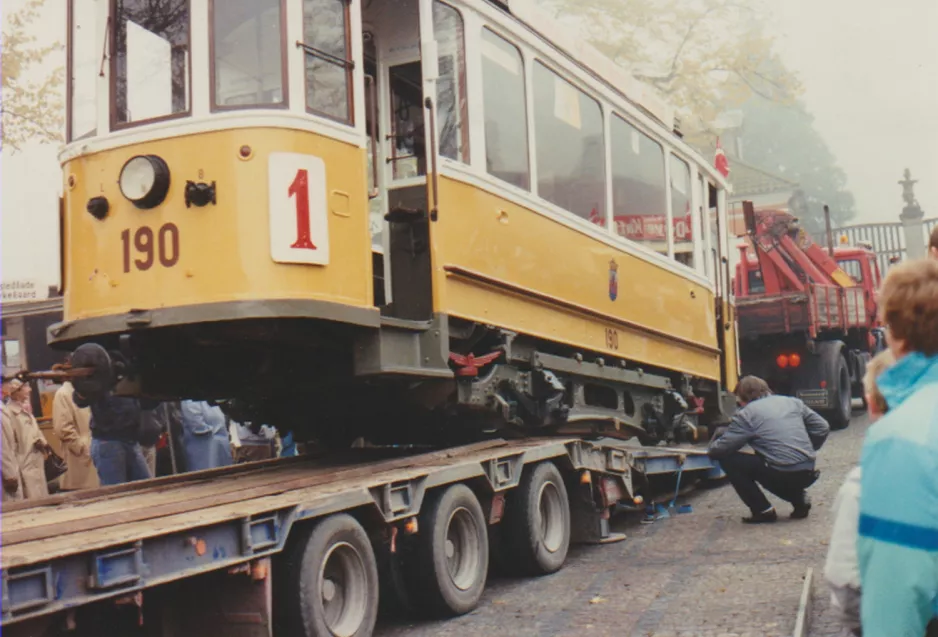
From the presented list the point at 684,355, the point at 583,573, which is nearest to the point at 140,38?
the point at 583,573

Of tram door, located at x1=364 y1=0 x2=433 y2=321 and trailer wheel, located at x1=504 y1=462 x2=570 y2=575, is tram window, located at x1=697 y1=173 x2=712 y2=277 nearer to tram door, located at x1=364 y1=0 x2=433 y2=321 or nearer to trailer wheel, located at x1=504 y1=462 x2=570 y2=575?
trailer wheel, located at x1=504 y1=462 x2=570 y2=575

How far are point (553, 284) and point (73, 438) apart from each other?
4.09m

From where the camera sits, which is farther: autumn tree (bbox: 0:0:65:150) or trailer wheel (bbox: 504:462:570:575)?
autumn tree (bbox: 0:0:65:150)

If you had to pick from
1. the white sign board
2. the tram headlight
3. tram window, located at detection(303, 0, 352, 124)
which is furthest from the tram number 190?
the white sign board

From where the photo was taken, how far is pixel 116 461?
8.57 m

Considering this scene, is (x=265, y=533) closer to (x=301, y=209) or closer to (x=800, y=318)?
(x=301, y=209)

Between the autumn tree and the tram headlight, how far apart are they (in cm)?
891

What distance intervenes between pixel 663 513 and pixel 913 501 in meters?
7.88

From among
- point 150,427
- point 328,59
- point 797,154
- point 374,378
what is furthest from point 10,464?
point 797,154

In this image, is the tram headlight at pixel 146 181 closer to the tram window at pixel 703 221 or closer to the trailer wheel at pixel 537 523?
the trailer wheel at pixel 537 523

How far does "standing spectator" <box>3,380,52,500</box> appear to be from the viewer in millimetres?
8297

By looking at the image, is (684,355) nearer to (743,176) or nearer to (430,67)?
(430,67)

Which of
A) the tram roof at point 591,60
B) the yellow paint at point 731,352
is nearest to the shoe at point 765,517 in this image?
the yellow paint at point 731,352

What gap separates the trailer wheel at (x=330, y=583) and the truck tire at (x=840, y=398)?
40.0 ft
